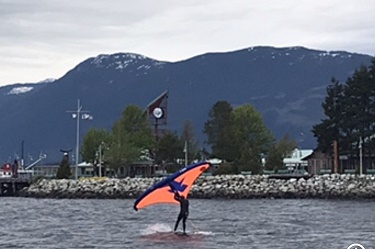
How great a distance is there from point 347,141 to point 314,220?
62.6 meters

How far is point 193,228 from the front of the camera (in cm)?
5041

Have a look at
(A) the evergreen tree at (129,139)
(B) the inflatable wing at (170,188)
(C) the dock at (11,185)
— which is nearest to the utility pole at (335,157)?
(A) the evergreen tree at (129,139)

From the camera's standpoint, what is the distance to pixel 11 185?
12688 centimetres

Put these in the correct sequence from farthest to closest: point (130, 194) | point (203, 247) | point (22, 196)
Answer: point (22, 196) → point (130, 194) → point (203, 247)

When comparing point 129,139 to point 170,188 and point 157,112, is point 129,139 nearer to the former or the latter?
point 157,112

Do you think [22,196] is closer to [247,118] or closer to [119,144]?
[119,144]

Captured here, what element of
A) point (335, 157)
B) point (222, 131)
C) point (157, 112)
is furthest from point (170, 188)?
point (157, 112)

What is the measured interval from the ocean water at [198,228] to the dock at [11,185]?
5047 centimetres

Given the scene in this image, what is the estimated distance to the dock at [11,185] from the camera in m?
126

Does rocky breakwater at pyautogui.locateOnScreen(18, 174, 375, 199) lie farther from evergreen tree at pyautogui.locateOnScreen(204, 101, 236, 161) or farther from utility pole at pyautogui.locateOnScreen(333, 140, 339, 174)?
evergreen tree at pyautogui.locateOnScreen(204, 101, 236, 161)

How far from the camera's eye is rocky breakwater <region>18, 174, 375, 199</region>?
315 ft

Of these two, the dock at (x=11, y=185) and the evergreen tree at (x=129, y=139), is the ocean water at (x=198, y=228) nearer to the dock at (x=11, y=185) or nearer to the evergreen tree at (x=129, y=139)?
the dock at (x=11, y=185)

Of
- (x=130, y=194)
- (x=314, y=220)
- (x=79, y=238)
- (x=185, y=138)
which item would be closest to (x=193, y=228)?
(x=79, y=238)

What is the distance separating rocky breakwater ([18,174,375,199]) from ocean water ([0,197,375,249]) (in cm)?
2033
